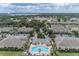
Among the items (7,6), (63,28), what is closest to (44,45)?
(63,28)

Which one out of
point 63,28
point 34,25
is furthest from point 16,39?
point 63,28

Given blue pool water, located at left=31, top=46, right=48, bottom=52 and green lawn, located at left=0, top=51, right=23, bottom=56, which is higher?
blue pool water, located at left=31, top=46, right=48, bottom=52

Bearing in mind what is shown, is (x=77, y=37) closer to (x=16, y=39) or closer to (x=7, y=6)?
(x=16, y=39)

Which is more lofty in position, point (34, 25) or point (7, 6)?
point (7, 6)

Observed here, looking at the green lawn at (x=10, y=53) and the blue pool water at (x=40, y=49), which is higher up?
the blue pool water at (x=40, y=49)

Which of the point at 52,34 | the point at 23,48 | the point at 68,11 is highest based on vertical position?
the point at 68,11

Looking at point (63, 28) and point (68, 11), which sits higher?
point (68, 11)

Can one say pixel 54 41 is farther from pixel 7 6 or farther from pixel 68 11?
pixel 7 6

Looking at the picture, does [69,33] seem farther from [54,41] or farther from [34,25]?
[34,25]
